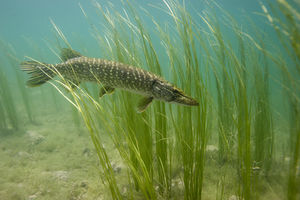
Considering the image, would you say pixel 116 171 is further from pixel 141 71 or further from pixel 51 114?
pixel 51 114

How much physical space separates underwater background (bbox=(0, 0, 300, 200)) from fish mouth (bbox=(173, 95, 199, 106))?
0.12 m

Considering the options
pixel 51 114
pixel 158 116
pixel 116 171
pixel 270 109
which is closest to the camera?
pixel 158 116

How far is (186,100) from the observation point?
190 cm

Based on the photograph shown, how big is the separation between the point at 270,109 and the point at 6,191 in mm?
4735

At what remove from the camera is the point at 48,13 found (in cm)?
5434

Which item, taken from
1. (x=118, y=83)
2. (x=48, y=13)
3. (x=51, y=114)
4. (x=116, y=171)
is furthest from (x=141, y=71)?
(x=48, y=13)

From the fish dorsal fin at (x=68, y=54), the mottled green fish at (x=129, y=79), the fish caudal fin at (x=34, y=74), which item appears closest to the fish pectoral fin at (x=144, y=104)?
the mottled green fish at (x=129, y=79)

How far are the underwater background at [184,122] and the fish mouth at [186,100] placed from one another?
0.38ft

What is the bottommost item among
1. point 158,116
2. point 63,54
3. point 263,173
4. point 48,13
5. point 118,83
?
point 263,173

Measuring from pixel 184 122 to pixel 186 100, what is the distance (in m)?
0.36

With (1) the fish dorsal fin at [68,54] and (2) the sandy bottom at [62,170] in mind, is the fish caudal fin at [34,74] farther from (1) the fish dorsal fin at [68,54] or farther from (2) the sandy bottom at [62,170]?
(2) the sandy bottom at [62,170]

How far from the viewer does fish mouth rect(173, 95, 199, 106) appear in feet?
6.09

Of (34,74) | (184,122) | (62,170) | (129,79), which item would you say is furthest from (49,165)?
(184,122)

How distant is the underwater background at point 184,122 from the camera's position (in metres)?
1.58
